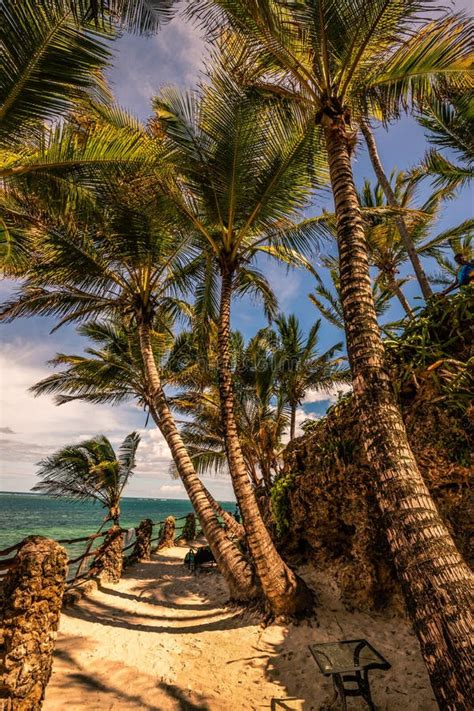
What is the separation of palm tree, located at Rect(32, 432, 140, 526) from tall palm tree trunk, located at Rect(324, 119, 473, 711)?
12081 millimetres

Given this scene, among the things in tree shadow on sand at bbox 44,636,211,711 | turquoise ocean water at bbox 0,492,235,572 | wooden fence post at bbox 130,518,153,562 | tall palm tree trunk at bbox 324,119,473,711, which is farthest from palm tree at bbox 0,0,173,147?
turquoise ocean water at bbox 0,492,235,572

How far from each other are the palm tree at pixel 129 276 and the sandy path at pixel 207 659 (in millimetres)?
1027

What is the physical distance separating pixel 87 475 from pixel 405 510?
13749 mm

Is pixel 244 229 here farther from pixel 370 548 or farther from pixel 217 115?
pixel 370 548

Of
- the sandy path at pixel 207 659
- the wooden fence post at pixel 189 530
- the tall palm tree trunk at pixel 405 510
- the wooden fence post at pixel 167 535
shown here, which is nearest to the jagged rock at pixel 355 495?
the sandy path at pixel 207 659

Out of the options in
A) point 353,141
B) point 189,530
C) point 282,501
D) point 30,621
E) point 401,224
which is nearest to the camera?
point 30,621

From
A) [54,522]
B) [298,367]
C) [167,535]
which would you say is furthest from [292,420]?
[54,522]

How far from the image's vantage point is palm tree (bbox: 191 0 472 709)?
2150 mm

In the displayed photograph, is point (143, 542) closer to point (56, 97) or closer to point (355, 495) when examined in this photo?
point (355, 495)

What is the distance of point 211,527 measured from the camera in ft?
20.8

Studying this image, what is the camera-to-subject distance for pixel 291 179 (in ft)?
21.4

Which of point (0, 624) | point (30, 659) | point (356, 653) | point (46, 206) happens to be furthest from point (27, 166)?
point (356, 653)

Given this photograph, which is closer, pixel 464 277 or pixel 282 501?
pixel 464 277

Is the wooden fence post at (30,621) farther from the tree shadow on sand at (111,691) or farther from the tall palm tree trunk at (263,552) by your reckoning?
the tall palm tree trunk at (263,552)
